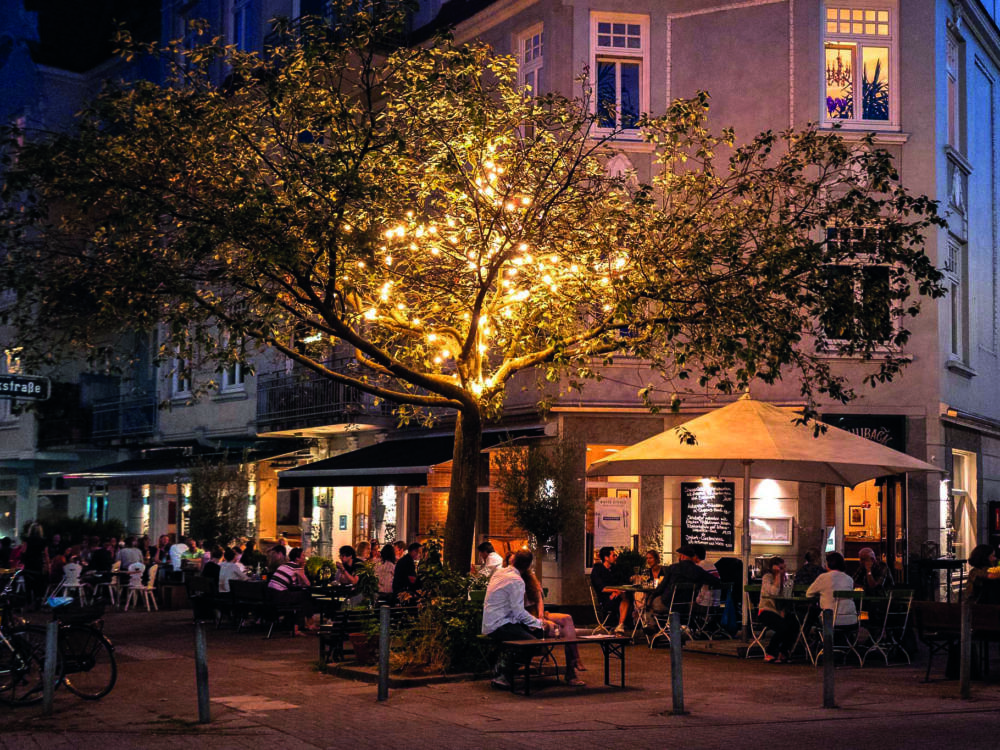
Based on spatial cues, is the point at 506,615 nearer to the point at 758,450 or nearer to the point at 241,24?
the point at 758,450

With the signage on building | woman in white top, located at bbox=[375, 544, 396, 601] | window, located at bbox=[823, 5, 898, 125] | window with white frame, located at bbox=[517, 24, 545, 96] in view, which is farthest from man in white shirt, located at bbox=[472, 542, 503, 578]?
window, located at bbox=[823, 5, 898, 125]

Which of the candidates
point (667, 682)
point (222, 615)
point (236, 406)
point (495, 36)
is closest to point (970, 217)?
point (495, 36)

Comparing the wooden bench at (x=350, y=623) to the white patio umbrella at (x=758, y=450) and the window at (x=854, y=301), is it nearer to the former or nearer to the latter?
the white patio umbrella at (x=758, y=450)

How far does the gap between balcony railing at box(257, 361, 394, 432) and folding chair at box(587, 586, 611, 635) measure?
709 cm

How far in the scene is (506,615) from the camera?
41.0 ft

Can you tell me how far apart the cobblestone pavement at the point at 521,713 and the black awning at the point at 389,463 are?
256 inches

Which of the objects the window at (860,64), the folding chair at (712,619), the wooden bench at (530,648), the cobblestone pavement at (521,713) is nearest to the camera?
the cobblestone pavement at (521,713)

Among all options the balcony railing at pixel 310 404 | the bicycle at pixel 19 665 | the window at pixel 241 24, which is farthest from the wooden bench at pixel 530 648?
the window at pixel 241 24

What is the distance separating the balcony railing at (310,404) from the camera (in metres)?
25.3

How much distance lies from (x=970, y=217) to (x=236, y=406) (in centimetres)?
1756

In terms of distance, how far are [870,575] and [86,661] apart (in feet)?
31.7

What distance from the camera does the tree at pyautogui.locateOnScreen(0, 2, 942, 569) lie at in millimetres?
12883

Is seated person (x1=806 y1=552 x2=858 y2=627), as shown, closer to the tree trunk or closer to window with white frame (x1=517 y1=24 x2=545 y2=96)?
the tree trunk

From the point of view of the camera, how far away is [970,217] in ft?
77.5
